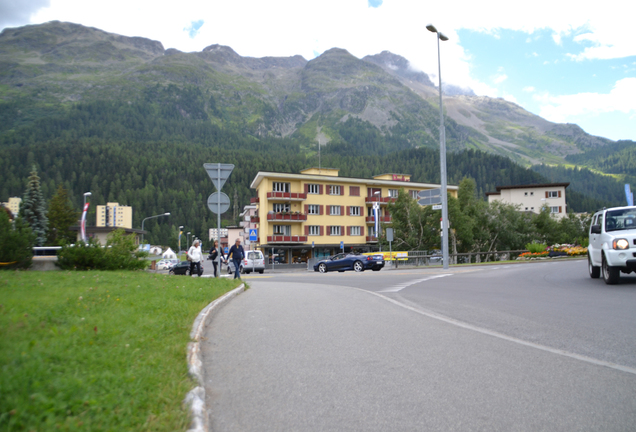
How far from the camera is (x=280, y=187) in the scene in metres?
69.9

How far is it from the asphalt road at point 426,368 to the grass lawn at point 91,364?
48 centimetres

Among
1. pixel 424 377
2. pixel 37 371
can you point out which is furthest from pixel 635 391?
pixel 37 371

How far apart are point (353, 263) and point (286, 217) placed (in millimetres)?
35909

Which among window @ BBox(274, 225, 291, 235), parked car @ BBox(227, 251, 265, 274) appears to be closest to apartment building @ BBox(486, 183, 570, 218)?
window @ BBox(274, 225, 291, 235)

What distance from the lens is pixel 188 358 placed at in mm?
5223

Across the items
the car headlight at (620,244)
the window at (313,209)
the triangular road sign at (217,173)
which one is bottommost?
the car headlight at (620,244)

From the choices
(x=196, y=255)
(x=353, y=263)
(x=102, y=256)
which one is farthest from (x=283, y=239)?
(x=102, y=256)

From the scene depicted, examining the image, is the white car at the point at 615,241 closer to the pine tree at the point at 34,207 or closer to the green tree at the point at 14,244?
the green tree at the point at 14,244

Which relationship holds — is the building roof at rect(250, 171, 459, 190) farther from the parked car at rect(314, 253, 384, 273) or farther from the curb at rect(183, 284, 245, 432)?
the curb at rect(183, 284, 245, 432)

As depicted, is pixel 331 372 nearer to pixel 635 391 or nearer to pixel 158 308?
pixel 635 391

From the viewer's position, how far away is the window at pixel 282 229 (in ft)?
228

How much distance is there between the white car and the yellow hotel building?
5282 centimetres

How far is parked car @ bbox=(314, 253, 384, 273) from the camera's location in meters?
32.2

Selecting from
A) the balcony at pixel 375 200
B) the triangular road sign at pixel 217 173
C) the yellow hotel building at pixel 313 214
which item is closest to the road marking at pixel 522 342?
the triangular road sign at pixel 217 173
